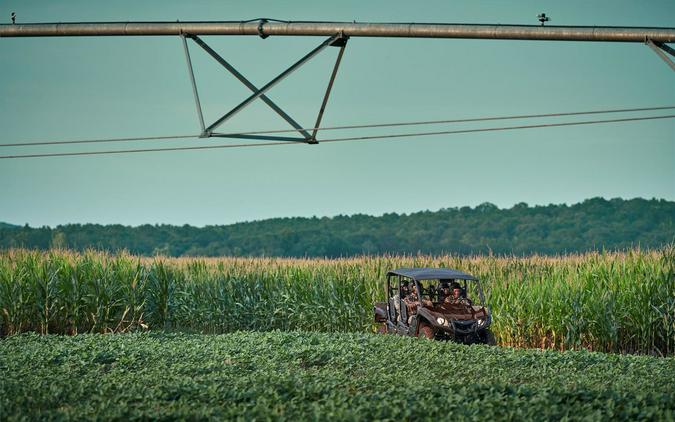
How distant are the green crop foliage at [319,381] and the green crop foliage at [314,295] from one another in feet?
13.3

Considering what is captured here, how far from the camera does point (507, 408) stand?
966 centimetres

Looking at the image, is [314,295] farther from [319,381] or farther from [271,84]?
[319,381]

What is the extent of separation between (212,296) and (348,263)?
12.7 feet

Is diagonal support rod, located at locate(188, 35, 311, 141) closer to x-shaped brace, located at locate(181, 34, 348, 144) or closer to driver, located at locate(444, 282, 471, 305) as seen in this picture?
x-shaped brace, located at locate(181, 34, 348, 144)

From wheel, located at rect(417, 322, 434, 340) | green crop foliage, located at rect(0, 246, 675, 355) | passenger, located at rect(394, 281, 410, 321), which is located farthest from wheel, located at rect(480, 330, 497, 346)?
green crop foliage, located at rect(0, 246, 675, 355)

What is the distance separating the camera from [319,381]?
11.3 metres

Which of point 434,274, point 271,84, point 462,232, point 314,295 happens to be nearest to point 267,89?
point 271,84

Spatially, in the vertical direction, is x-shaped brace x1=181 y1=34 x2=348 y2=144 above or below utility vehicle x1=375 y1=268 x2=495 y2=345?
above

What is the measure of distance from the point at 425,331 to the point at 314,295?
618 centimetres

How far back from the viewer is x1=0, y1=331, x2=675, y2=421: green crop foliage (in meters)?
9.47

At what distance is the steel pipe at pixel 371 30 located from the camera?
46.1ft

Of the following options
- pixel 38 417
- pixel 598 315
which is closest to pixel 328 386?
pixel 38 417

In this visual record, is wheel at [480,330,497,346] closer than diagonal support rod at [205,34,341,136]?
No

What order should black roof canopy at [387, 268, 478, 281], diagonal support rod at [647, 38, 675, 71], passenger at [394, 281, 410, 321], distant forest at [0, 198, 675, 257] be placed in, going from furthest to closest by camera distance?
distant forest at [0, 198, 675, 257], passenger at [394, 281, 410, 321], black roof canopy at [387, 268, 478, 281], diagonal support rod at [647, 38, 675, 71]
